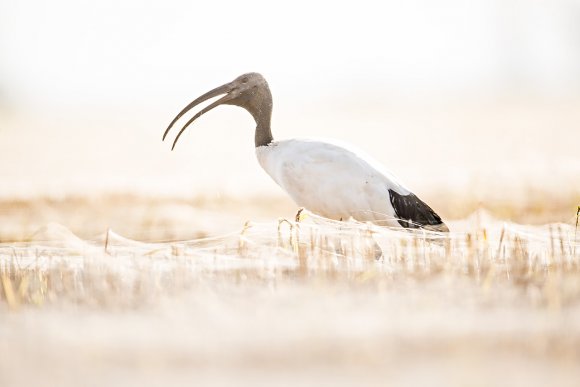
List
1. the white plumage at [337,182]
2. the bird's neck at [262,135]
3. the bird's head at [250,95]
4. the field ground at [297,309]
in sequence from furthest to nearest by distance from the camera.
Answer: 1. the bird's head at [250,95]
2. the bird's neck at [262,135]
3. the white plumage at [337,182]
4. the field ground at [297,309]

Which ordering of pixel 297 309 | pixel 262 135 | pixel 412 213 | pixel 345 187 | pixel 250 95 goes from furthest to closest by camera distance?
pixel 250 95
pixel 262 135
pixel 345 187
pixel 412 213
pixel 297 309

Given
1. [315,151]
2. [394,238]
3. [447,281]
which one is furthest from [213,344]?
[315,151]

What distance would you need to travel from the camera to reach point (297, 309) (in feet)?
14.0

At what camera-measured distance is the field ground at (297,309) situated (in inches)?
139

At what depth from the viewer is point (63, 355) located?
3.72 m

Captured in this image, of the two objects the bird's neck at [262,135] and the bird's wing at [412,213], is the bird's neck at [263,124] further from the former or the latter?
the bird's wing at [412,213]

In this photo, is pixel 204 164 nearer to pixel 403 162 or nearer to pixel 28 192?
pixel 403 162

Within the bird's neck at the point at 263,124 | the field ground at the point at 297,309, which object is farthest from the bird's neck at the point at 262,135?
the field ground at the point at 297,309

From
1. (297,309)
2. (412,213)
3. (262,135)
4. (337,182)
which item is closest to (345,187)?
(337,182)

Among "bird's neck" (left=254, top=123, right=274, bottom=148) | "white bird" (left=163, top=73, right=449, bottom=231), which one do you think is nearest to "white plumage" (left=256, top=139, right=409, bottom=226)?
"white bird" (left=163, top=73, right=449, bottom=231)

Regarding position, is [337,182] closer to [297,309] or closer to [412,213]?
[412,213]

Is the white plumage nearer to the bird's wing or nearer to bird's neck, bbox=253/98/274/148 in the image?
the bird's wing

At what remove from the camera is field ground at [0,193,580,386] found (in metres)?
3.52

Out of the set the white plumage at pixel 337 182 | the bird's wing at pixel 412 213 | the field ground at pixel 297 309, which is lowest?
the field ground at pixel 297 309
